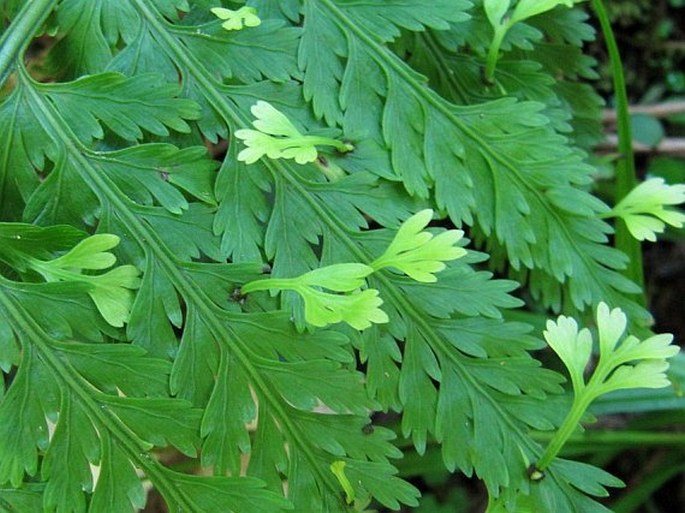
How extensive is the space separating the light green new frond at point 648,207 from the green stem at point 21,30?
1.04 m

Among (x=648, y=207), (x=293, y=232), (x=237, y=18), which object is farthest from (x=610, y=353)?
(x=237, y=18)

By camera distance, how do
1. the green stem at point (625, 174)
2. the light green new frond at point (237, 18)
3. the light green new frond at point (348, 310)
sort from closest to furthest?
the light green new frond at point (348, 310) → the light green new frond at point (237, 18) → the green stem at point (625, 174)

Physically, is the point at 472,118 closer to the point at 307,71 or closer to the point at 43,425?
the point at 307,71

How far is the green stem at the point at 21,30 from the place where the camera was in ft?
4.16

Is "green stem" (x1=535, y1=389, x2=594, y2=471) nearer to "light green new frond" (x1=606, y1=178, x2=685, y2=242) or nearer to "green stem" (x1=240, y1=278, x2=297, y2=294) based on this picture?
"light green new frond" (x1=606, y1=178, x2=685, y2=242)

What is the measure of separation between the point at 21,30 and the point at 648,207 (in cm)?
112

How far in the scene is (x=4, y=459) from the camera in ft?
3.50

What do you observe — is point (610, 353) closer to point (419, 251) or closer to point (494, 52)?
point (419, 251)

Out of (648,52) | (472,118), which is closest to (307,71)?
(472,118)

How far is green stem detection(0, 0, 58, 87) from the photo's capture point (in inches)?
49.9

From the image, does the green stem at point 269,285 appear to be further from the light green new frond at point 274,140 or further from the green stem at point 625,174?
the green stem at point 625,174

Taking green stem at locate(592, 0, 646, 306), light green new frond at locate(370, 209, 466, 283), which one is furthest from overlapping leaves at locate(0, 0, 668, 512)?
green stem at locate(592, 0, 646, 306)

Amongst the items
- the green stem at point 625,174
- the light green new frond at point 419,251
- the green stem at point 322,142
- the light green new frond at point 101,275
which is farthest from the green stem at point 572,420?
the light green new frond at point 101,275

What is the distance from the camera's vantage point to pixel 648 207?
49.4 inches
